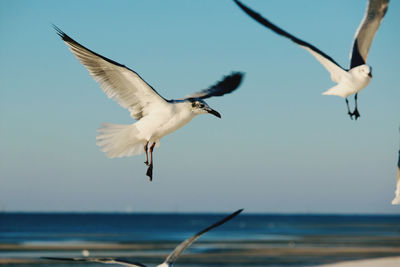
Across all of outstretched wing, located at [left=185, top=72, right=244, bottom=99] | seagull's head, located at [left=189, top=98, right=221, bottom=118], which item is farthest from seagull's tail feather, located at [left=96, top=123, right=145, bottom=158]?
outstretched wing, located at [left=185, top=72, right=244, bottom=99]

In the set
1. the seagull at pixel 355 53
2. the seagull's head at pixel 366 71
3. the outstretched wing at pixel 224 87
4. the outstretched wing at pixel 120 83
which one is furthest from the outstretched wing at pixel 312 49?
the outstretched wing at pixel 224 87

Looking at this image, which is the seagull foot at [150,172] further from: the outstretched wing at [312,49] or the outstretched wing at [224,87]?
the outstretched wing at [224,87]

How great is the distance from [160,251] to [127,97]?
23.7 meters

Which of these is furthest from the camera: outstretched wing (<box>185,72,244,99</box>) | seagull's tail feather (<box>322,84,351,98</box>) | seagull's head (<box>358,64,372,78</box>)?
outstretched wing (<box>185,72,244,99</box>)

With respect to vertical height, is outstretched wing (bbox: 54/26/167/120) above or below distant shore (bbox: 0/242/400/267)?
above

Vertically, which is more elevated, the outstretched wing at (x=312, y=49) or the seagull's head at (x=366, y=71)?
the outstretched wing at (x=312, y=49)

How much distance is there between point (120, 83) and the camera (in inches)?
281

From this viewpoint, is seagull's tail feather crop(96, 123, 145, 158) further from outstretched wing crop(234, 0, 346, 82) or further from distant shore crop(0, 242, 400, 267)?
distant shore crop(0, 242, 400, 267)

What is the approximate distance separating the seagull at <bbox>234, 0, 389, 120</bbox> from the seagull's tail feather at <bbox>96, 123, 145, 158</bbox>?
2.25 m

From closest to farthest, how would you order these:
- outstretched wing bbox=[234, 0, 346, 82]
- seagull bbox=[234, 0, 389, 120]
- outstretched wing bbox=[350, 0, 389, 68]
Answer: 1. outstretched wing bbox=[234, 0, 346, 82]
2. seagull bbox=[234, 0, 389, 120]
3. outstretched wing bbox=[350, 0, 389, 68]

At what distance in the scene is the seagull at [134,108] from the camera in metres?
6.52

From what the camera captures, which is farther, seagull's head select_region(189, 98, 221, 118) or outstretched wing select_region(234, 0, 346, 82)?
seagull's head select_region(189, 98, 221, 118)

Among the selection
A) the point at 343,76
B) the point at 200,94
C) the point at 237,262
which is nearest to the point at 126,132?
the point at 200,94

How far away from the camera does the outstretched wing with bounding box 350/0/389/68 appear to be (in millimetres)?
7230
